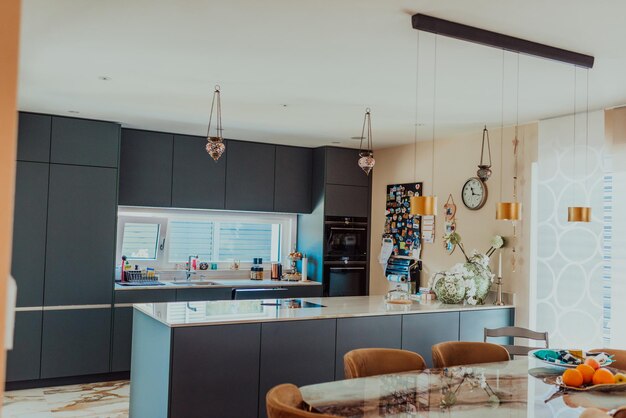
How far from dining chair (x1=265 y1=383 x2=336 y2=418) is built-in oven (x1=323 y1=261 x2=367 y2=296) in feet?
14.8

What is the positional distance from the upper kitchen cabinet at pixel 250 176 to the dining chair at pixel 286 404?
177 inches

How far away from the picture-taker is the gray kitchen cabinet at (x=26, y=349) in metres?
5.40

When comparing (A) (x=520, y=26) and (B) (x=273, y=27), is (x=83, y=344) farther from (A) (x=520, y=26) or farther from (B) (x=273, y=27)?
(A) (x=520, y=26)

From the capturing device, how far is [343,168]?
23.5 feet

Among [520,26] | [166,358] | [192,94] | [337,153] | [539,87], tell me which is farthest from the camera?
[337,153]

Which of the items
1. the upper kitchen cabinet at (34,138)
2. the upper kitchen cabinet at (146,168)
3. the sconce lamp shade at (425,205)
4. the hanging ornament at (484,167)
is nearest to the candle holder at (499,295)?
the hanging ornament at (484,167)

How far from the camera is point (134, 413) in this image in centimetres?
415

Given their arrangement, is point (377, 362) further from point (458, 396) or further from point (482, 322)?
point (482, 322)

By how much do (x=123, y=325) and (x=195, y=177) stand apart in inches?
69.2

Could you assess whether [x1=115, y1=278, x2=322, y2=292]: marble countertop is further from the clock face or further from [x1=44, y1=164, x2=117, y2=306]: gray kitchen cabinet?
the clock face

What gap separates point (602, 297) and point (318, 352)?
2327 mm

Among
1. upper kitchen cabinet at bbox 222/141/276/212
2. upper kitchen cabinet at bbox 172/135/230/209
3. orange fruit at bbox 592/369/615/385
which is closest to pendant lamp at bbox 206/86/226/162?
upper kitchen cabinet at bbox 172/135/230/209

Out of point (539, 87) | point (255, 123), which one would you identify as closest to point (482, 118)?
point (539, 87)

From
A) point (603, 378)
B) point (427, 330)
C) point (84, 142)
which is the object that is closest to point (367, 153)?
point (427, 330)
